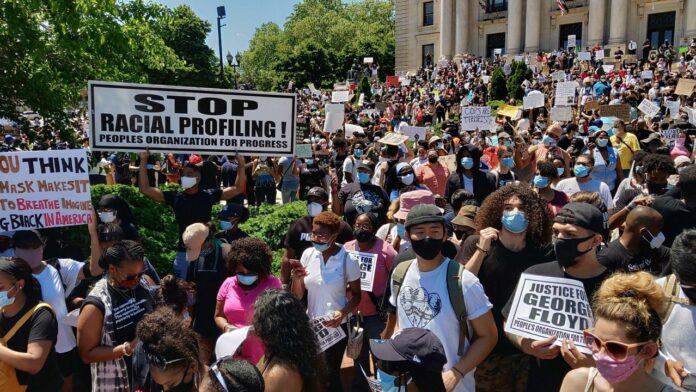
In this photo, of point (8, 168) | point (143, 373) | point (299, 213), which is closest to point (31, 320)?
point (143, 373)

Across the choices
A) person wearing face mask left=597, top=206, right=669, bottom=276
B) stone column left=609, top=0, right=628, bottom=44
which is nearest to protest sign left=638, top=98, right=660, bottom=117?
person wearing face mask left=597, top=206, right=669, bottom=276

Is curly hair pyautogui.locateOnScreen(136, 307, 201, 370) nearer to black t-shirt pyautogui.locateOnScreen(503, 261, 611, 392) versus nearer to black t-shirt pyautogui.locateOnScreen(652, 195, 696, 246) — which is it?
black t-shirt pyautogui.locateOnScreen(503, 261, 611, 392)

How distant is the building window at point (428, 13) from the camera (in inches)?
2287

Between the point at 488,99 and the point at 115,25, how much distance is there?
26.7 m

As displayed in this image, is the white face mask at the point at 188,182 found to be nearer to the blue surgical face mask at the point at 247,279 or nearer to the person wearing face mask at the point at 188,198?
the person wearing face mask at the point at 188,198

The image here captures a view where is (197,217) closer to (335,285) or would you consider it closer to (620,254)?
(335,285)

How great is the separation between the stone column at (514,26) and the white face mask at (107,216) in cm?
4606

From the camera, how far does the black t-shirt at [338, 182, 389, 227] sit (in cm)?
669

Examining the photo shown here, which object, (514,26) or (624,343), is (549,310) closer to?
(624,343)

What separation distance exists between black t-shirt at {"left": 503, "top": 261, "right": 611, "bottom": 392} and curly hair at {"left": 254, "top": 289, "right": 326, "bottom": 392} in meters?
1.21

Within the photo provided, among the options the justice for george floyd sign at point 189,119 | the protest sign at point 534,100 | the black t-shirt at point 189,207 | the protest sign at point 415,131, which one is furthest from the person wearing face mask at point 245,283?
the protest sign at point 534,100

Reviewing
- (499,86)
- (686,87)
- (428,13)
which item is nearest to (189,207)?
(686,87)

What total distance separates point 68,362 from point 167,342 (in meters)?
1.85

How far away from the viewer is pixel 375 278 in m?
5.12
